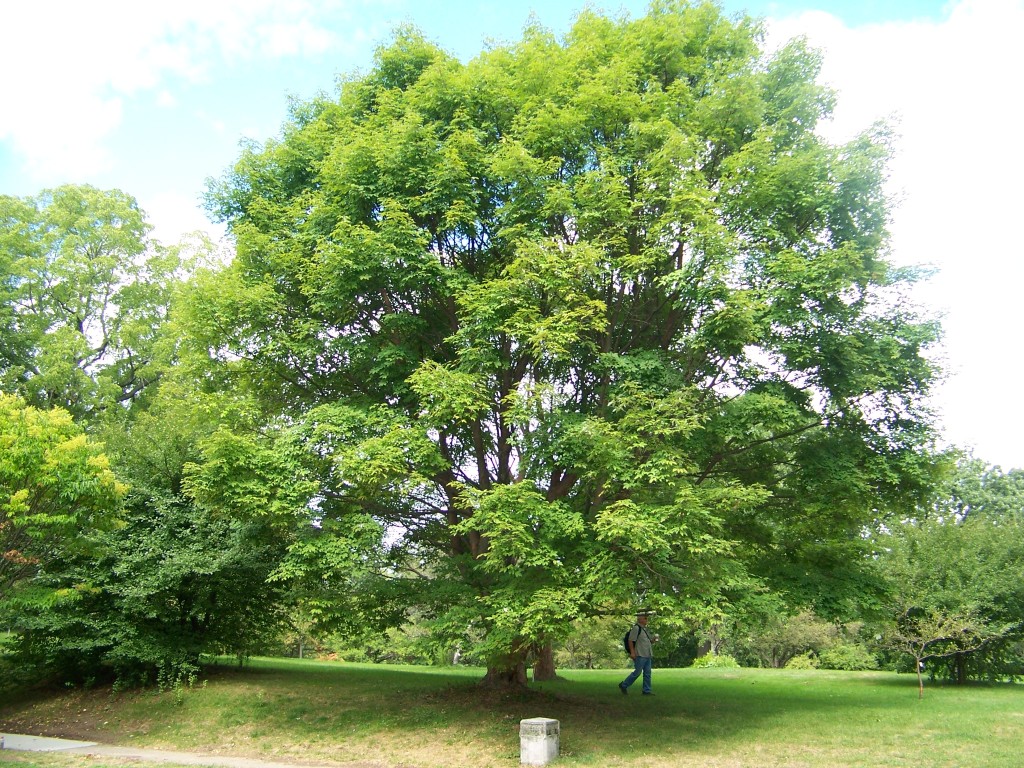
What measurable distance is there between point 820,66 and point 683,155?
3.85 m

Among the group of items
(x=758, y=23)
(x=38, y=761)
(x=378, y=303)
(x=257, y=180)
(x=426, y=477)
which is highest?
(x=758, y=23)

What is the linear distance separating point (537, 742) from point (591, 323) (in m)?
5.93

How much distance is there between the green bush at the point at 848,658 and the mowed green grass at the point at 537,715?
25.4ft

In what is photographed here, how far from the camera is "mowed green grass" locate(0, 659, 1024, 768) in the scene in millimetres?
9289

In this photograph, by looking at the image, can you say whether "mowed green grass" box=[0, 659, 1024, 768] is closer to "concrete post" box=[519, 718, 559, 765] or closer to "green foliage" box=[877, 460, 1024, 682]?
"concrete post" box=[519, 718, 559, 765]

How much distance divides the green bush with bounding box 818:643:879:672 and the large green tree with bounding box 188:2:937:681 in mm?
12499

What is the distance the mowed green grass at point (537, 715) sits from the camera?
9.29 metres

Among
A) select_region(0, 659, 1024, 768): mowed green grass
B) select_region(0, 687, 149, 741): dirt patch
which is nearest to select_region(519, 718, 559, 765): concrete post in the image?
select_region(0, 659, 1024, 768): mowed green grass

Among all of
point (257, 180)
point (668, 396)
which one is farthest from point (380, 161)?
point (668, 396)

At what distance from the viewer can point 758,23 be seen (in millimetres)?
13109

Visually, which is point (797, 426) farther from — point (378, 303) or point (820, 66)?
point (378, 303)

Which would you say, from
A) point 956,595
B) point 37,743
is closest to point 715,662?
point 956,595

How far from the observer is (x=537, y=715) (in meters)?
11.7

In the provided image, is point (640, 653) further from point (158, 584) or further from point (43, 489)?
point (43, 489)
